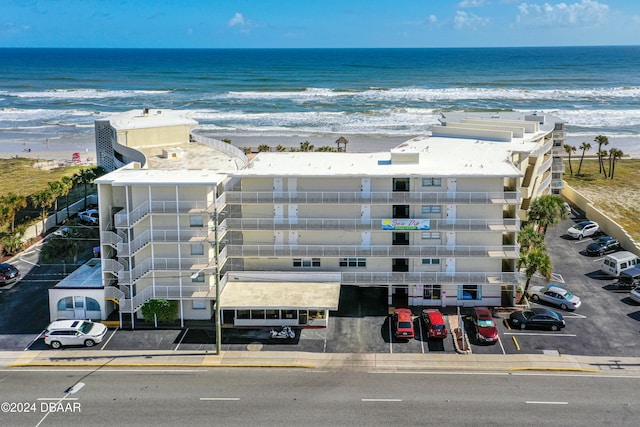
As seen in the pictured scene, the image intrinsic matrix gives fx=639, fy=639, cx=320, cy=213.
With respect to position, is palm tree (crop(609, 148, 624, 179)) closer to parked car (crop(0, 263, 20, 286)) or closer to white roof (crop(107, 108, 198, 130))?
white roof (crop(107, 108, 198, 130))

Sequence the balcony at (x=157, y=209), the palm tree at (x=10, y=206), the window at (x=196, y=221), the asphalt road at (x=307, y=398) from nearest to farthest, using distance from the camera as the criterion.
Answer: the asphalt road at (x=307, y=398), the balcony at (x=157, y=209), the window at (x=196, y=221), the palm tree at (x=10, y=206)

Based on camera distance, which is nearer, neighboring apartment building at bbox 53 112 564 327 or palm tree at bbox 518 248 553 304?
neighboring apartment building at bbox 53 112 564 327

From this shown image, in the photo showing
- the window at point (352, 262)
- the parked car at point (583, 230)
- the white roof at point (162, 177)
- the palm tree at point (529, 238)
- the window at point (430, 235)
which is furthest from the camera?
the parked car at point (583, 230)

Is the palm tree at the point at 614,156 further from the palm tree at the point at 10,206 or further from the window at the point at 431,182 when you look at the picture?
the palm tree at the point at 10,206

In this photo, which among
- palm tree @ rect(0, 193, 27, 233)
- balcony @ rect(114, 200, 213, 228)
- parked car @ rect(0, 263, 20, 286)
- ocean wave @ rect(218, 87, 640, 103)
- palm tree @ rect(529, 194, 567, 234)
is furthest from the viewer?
ocean wave @ rect(218, 87, 640, 103)

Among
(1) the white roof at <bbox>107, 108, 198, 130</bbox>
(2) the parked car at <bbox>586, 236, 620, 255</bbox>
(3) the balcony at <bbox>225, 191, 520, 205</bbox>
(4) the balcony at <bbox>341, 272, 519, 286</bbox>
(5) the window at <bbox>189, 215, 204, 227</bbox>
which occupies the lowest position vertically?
(2) the parked car at <bbox>586, 236, 620, 255</bbox>

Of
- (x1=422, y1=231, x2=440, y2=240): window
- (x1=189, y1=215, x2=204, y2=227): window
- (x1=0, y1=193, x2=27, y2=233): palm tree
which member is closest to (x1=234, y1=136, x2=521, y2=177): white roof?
(x1=189, y1=215, x2=204, y2=227): window

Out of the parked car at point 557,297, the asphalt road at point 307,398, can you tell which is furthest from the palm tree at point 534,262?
the asphalt road at point 307,398

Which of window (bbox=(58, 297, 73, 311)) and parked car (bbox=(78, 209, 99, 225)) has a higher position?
parked car (bbox=(78, 209, 99, 225))
